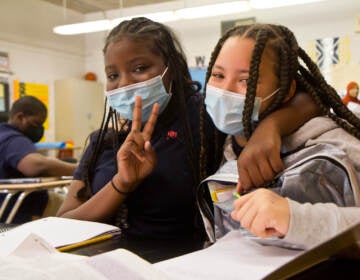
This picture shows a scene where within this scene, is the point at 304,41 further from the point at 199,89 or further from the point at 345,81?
the point at 199,89

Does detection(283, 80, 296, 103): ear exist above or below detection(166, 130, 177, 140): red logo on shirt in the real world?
above

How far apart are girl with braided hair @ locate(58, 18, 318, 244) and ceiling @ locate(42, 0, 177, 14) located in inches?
216

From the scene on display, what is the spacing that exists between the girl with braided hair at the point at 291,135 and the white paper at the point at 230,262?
0.04 metres

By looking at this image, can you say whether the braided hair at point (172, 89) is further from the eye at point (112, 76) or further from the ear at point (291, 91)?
the ear at point (291, 91)

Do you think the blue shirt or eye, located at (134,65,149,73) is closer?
eye, located at (134,65,149,73)

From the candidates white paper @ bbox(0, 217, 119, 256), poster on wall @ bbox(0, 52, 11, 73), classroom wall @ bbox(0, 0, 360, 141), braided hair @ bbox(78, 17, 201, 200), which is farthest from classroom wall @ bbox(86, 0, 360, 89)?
white paper @ bbox(0, 217, 119, 256)

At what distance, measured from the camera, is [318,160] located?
0.64m

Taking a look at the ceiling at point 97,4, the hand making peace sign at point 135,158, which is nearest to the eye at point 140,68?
the hand making peace sign at point 135,158

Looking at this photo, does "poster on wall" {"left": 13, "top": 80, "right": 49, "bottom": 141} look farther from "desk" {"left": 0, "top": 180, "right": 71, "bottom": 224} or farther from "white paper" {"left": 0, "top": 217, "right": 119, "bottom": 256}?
"white paper" {"left": 0, "top": 217, "right": 119, "bottom": 256}

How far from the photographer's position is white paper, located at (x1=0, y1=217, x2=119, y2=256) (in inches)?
30.1

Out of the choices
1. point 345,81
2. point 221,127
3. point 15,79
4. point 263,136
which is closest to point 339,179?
point 263,136

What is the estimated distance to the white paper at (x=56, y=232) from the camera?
0.77 metres

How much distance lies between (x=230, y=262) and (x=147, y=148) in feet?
1.46

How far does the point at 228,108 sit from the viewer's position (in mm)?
857
